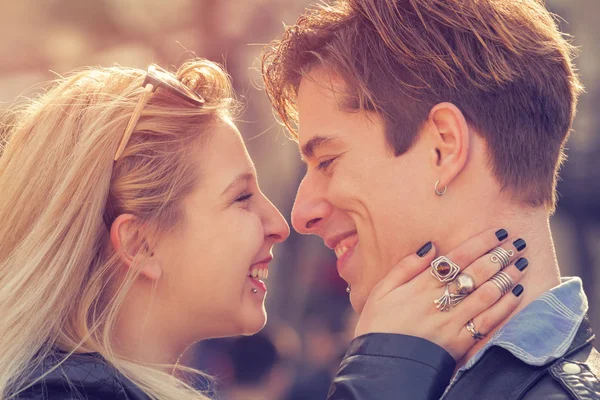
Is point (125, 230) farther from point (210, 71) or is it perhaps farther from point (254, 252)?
point (210, 71)

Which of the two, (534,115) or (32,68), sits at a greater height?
(32,68)

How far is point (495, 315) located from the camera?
2.28m

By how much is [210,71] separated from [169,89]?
1.08ft

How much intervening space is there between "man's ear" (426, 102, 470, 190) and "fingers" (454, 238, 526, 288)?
0.25 m

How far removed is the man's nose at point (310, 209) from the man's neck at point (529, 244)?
442 mm

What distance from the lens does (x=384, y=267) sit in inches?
103

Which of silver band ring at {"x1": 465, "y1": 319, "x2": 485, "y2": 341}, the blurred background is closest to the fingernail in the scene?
silver band ring at {"x1": 465, "y1": 319, "x2": 485, "y2": 341}

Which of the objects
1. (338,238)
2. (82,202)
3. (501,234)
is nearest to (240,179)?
(338,238)

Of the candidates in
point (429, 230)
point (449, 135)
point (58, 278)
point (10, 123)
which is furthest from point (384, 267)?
point (10, 123)

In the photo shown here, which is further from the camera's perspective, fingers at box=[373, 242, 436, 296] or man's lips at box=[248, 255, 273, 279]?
man's lips at box=[248, 255, 273, 279]

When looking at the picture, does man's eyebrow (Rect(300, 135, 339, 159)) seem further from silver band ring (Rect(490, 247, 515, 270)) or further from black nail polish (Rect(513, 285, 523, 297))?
black nail polish (Rect(513, 285, 523, 297))

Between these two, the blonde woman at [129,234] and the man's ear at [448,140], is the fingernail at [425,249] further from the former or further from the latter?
the man's ear at [448,140]

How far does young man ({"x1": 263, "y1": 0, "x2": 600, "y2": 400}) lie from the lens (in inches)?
95.1

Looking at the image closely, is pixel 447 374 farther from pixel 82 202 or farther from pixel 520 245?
pixel 82 202
